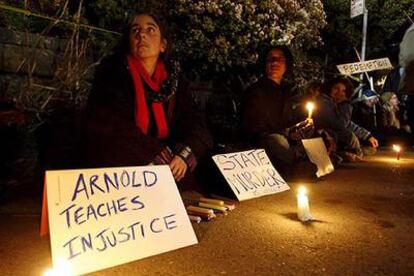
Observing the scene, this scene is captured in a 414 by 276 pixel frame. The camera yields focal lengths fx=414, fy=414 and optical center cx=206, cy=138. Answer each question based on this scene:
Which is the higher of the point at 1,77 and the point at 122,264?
the point at 1,77

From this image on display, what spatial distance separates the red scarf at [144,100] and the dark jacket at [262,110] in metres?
1.66

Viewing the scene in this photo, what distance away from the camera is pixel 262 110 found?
458 centimetres

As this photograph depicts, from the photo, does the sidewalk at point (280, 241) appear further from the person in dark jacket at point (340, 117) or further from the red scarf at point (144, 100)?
the person in dark jacket at point (340, 117)

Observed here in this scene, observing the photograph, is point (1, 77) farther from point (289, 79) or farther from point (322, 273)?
point (289, 79)

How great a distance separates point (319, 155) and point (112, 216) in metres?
3.51

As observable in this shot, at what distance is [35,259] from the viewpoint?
225 centimetres

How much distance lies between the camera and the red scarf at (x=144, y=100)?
118 inches

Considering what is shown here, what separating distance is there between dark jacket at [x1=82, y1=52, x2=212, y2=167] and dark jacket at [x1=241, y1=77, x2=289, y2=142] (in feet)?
4.93

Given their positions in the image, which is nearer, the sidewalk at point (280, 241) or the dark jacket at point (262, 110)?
the sidewalk at point (280, 241)

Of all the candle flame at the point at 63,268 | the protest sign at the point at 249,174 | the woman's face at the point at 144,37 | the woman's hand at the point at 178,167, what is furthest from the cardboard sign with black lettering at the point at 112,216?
the protest sign at the point at 249,174

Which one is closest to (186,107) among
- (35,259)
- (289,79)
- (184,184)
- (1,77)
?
(184,184)

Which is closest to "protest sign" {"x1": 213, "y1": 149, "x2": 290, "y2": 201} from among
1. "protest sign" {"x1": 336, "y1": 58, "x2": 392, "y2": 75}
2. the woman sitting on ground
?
"protest sign" {"x1": 336, "y1": 58, "x2": 392, "y2": 75}

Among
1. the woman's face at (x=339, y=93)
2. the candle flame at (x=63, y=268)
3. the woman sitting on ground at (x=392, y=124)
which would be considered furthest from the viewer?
the woman sitting on ground at (x=392, y=124)

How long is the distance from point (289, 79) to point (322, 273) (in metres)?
6.11
